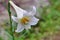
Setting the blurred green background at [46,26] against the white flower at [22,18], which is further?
the blurred green background at [46,26]

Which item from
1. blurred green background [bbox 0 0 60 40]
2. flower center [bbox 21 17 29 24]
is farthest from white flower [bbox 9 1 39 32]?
blurred green background [bbox 0 0 60 40]

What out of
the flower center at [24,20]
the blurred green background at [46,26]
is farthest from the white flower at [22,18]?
the blurred green background at [46,26]

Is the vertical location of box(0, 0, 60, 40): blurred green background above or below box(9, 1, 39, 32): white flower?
below

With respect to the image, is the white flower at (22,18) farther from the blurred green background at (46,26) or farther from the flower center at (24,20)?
the blurred green background at (46,26)

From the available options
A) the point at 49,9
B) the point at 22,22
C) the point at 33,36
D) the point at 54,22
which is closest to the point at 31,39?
the point at 33,36

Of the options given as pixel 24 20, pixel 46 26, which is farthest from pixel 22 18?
pixel 46 26

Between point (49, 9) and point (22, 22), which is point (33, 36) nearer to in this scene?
point (49, 9)

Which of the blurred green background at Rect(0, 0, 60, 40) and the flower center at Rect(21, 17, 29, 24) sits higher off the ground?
the flower center at Rect(21, 17, 29, 24)

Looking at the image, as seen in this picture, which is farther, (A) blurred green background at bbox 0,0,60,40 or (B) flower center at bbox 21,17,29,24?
(A) blurred green background at bbox 0,0,60,40

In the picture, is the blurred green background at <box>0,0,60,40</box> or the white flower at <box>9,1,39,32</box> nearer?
the white flower at <box>9,1,39,32</box>

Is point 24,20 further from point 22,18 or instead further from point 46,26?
point 46,26

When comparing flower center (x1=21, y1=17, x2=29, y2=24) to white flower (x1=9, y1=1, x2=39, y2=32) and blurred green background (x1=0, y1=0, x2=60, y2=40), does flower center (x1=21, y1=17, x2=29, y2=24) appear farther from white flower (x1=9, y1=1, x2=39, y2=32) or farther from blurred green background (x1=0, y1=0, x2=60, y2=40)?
blurred green background (x1=0, y1=0, x2=60, y2=40)
